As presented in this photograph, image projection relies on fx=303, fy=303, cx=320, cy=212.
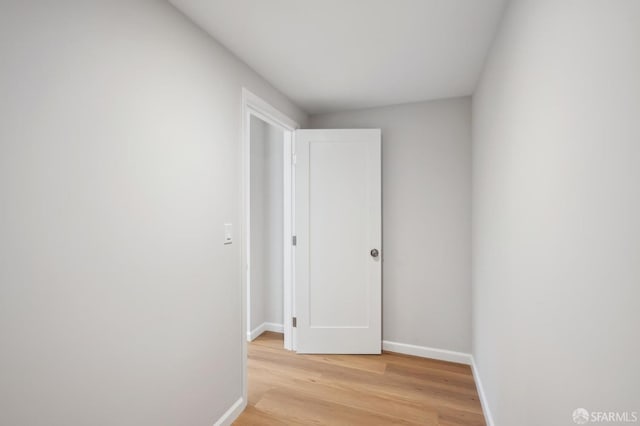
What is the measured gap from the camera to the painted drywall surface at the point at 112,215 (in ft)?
3.13

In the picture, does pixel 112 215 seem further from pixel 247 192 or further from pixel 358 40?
pixel 358 40

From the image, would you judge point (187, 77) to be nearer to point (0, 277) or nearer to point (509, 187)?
point (0, 277)

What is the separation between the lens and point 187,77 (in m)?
1.61

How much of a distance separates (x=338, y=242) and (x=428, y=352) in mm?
1340

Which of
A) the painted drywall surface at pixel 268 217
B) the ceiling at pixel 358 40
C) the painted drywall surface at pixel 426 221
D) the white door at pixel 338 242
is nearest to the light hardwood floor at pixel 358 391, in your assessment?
the white door at pixel 338 242

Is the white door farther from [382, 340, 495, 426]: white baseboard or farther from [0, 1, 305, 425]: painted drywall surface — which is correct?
[0, 1, 305, 425]: painted drywall surface

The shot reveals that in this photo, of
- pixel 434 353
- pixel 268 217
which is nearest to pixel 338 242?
pixel 268 217

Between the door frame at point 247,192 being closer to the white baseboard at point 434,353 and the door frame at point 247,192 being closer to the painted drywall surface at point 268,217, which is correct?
the painted drywall surface at point 268,217

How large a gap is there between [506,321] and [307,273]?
179cm

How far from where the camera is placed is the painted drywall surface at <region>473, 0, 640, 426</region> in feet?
1.97

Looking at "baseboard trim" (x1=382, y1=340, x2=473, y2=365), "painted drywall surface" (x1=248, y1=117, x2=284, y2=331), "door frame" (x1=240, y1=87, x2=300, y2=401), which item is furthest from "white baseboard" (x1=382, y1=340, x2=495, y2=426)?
"painted drywall surface" (x1=248, y1=117, x2=284, y2=331)

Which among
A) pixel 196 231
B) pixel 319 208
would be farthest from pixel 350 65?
pixel 196 231

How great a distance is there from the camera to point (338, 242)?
2.95 m

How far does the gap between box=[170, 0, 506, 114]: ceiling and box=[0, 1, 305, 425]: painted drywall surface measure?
0.24 meters
